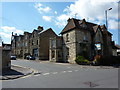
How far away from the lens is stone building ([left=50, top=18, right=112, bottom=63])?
1121 inches

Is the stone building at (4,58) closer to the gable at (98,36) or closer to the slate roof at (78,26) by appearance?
the slate roof at (78,26)

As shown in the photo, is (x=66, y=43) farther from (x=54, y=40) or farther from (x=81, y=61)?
(x=81, y=61)

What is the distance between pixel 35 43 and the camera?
149 feet

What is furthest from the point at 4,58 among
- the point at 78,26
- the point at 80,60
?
the point at 78,26

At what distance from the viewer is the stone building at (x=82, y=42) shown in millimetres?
28469

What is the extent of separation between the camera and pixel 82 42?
2916cm

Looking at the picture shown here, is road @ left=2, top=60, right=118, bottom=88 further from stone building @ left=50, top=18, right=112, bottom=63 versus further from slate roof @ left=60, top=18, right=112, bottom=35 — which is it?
slate roof @ left=60, top=18, right=112, bottom=35

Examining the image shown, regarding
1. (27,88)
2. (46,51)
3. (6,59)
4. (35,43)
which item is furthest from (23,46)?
(27,88)

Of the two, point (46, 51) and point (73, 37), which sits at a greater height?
point (73, 37)

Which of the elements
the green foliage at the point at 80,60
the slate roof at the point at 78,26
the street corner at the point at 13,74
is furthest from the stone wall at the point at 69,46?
the street corner at the point at 13,74

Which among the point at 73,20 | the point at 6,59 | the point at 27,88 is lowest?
the point at 27,88

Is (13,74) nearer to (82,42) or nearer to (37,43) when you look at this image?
(82,42)

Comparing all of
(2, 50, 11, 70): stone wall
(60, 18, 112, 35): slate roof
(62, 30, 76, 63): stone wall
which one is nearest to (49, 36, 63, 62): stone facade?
(62, 30, 76, 63): stone wall

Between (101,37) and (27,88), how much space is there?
25.6 metres
